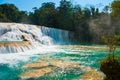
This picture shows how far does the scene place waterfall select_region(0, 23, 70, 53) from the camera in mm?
27573

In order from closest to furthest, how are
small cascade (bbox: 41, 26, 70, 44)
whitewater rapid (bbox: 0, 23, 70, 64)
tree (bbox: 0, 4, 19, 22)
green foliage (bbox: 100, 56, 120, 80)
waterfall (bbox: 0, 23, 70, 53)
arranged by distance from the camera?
green foliage (bbox: 100, 56, 120, 80) < whitewater rapid (bbox: 0, 23, 70, 64) < waterfall (bbox: 0, 23, 70, 53) < small cascade (bbox: 41, 26, 70, 44) < tree (bbox: 0, 4, 19, 22)

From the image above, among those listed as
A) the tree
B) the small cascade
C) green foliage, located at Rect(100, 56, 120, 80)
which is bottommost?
the small cascade

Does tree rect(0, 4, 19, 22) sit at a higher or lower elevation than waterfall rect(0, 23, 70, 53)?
higher

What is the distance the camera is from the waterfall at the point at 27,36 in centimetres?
2757

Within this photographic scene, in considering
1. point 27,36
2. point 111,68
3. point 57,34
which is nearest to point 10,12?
point 57,34

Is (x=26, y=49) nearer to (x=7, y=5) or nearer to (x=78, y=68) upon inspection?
(x=78, y=68)

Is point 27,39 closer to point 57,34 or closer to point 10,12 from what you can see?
point 57,34

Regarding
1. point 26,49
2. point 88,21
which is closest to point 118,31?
point 88,21

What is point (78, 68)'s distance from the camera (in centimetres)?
1547

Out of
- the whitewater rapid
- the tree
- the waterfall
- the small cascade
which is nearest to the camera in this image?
the whitewater rapid

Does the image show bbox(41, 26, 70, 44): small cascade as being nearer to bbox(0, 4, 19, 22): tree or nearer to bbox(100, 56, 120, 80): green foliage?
bbox(0, 4, 19, 22): tree

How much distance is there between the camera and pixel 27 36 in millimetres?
32594

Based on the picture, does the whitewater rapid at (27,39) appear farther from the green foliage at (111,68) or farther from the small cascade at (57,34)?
the green foliage at (111,68)

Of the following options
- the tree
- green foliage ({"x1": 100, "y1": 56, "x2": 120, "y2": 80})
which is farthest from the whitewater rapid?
the tree
